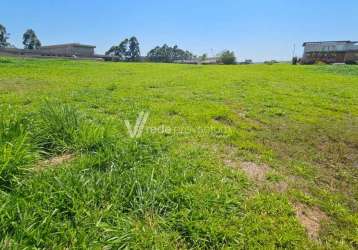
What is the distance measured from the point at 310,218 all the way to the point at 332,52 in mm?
70238

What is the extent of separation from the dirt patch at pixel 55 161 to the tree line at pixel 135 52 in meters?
70.4

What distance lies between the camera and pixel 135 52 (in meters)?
99.3

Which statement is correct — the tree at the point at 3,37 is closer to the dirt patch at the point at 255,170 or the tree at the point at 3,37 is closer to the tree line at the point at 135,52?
the tree line at the point at 135,52

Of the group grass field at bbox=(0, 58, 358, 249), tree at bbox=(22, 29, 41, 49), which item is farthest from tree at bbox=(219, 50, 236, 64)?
grass field at bbox=(0, 58, 358, 249)

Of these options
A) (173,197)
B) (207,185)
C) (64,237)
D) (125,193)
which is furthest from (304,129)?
(64,237)

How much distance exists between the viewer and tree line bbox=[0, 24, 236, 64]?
247 ft

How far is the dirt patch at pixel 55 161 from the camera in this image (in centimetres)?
290

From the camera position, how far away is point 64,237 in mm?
Result: 1974

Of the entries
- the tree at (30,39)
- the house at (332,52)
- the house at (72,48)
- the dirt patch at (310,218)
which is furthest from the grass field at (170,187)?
the tree at (30,39)

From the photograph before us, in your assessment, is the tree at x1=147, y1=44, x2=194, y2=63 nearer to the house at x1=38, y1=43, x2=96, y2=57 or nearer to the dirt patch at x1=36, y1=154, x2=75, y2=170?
the house at x1=38, y1=43, x2=96, y2=57

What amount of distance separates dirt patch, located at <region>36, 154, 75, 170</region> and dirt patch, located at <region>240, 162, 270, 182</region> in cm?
205

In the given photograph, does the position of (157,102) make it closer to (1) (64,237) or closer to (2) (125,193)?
(2) (125,193)

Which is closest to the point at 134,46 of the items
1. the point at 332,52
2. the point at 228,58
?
the point at 228,58

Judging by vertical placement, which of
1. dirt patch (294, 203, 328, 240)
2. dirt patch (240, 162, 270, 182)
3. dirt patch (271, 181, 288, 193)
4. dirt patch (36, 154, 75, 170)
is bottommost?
dirt patch (294, 203, 328, 240)
